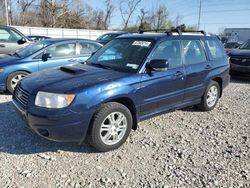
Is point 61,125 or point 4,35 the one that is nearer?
point 61,125

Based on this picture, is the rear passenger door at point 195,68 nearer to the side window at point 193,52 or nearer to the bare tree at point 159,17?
the side window at point 193,52

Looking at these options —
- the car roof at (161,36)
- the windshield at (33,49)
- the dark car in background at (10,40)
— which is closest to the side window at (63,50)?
the windshield at (33,49)

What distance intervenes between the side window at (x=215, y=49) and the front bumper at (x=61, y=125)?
333 centimetres

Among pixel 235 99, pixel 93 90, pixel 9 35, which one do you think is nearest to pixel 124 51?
pixel 93 90

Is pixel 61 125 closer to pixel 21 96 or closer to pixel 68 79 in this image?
pixel 68 79

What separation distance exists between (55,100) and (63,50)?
4.03 m

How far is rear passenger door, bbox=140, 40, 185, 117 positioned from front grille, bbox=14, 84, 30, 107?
1673 millimetres

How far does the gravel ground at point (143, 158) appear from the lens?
10.3 ft

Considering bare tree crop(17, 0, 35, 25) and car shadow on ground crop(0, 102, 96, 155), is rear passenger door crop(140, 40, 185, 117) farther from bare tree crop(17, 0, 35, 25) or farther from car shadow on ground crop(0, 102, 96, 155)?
bare tree crop(17, 0, 35, 25)

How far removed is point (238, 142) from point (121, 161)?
2.03 metres

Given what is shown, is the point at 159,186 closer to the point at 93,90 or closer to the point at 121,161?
the point at 121,161

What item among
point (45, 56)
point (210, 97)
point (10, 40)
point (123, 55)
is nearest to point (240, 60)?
point (210, 97)

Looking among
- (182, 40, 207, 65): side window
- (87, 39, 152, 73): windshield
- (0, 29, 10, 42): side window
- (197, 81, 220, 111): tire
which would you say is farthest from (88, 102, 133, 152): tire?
(0, 29, 10, 42): side window

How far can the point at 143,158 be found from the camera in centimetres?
366
